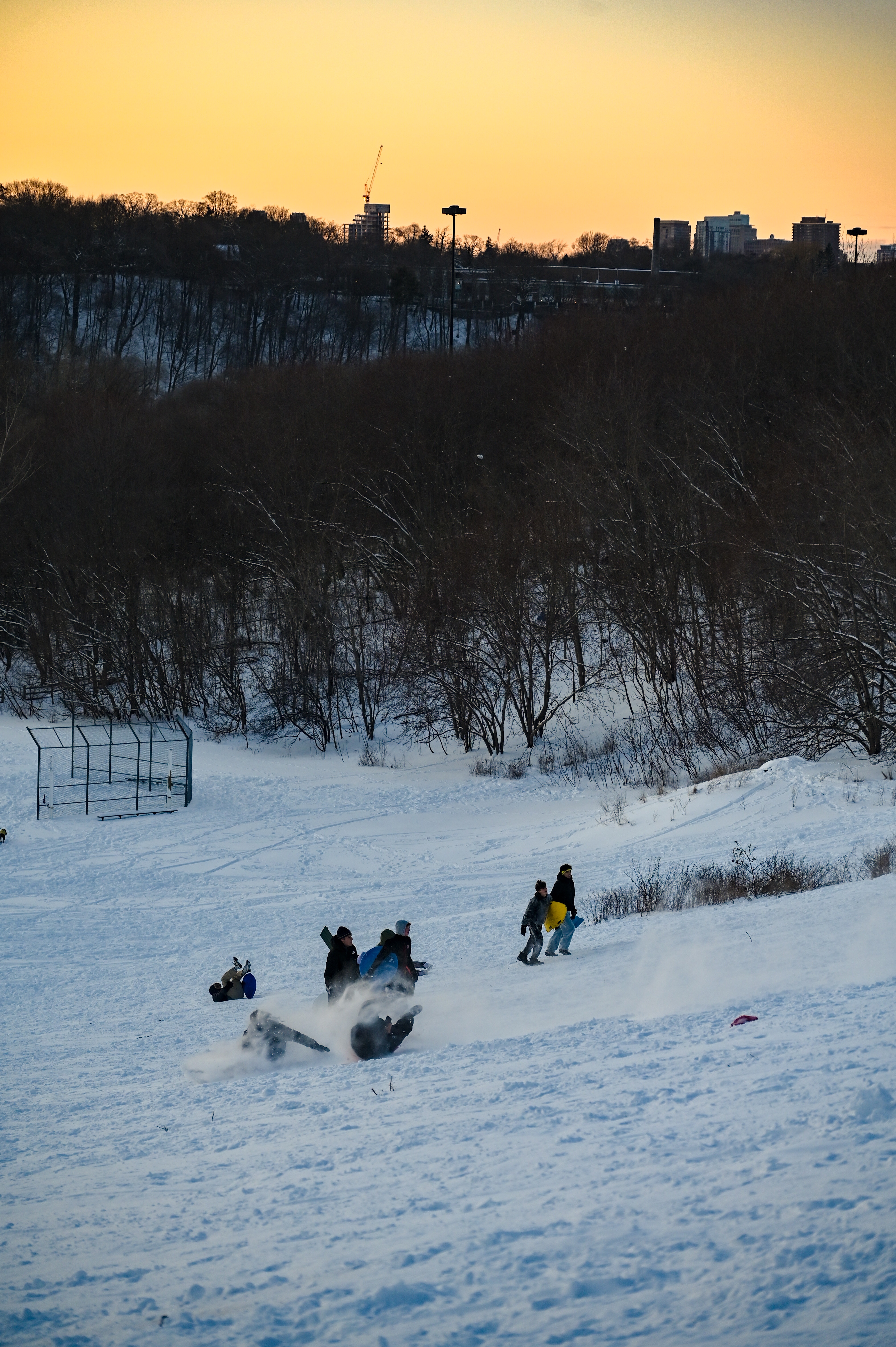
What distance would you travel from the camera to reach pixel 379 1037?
10.8 metres

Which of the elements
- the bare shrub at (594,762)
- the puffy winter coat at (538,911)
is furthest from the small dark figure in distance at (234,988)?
the bare shrub at (594,762)

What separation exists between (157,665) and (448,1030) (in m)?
32.9

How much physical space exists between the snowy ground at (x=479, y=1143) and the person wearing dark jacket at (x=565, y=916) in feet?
1.52

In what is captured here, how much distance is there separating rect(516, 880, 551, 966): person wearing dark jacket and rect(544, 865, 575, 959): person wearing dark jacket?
0.14 metres

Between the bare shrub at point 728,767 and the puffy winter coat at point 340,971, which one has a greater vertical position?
the bare shrub at point 728,767

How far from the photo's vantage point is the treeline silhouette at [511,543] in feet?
100

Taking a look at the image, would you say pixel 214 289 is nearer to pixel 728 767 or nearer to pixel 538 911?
pixel 728 767

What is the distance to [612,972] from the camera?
12.6m

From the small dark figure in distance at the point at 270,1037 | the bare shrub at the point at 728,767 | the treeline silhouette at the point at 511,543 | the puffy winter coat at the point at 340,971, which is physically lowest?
the small dark figure in distance at the point at 270,1037

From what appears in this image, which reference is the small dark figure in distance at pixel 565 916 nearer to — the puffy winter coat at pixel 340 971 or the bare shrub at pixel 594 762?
the puffy winter coat at pixel 340 971

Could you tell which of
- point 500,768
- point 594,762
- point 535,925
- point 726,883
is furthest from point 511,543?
point 535,925

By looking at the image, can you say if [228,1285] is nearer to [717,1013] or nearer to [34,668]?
[717,1013]

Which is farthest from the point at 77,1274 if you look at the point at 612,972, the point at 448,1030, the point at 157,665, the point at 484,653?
the point at 157,665

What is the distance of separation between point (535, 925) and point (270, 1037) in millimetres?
4062
